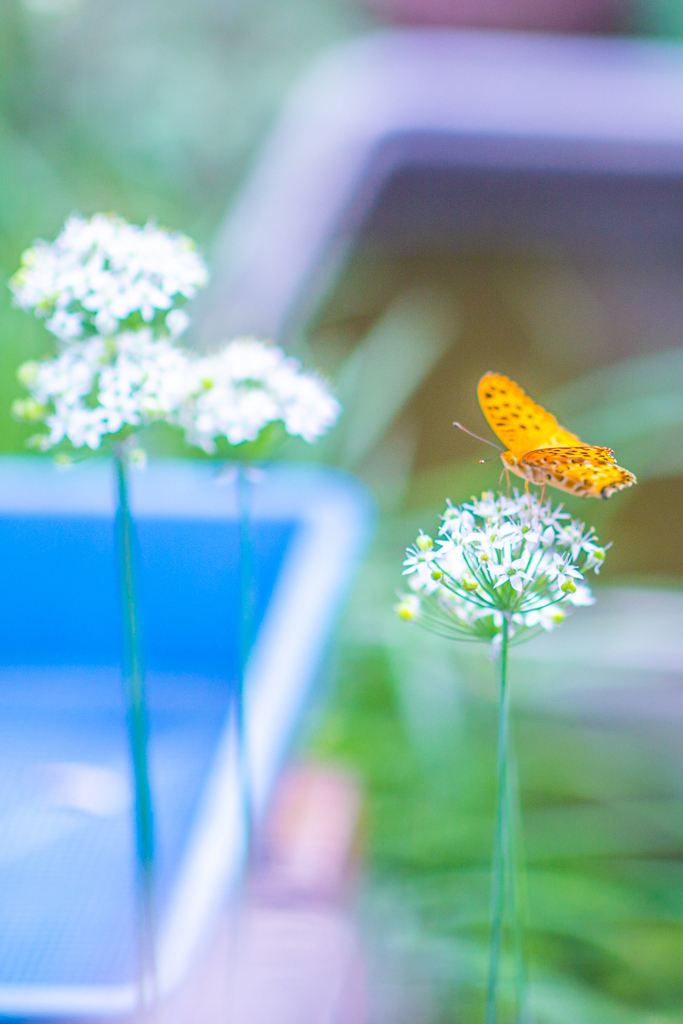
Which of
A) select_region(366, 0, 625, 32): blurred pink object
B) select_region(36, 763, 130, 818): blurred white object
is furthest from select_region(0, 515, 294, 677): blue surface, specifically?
select_region(366, 0, 625, 32): blurred pink object

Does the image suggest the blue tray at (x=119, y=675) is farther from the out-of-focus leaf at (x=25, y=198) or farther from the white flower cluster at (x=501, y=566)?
the out-of-focus leaf at (x=25, y=198)

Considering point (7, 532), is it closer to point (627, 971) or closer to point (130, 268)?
point (130, 268)

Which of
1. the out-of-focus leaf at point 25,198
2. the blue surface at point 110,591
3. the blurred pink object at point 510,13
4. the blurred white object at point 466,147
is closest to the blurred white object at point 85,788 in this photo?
the blue surface at point 110,591

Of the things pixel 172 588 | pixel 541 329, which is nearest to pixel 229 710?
pixel 172 588

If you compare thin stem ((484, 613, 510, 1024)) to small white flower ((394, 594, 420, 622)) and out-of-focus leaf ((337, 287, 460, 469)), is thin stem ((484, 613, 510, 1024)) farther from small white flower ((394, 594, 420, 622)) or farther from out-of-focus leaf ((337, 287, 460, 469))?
out-of-focus leaf ((337, 287, 460, 469))

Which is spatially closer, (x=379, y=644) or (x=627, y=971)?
(x=627, y=971)

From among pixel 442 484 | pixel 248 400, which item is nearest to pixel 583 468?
pixel 248 400
